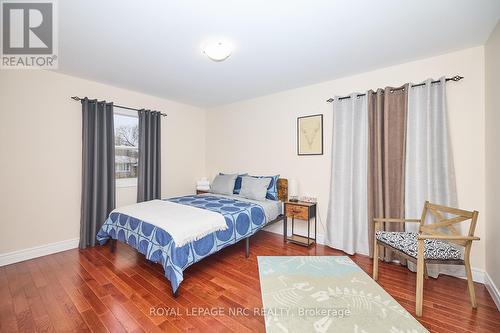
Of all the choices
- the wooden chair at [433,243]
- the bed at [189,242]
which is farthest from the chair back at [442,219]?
the bed at [189,242]

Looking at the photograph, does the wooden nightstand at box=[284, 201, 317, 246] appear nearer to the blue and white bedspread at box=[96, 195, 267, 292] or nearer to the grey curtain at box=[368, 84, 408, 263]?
the blue and white bedspread at box=[96, 195, 267, 292]

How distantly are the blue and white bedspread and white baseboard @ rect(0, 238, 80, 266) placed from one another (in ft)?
1.87

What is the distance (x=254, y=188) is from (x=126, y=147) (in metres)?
2.32

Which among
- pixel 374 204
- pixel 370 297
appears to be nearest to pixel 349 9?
pixel 374 204

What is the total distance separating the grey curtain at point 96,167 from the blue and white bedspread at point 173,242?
456 mm

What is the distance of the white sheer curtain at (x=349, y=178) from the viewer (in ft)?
9.42

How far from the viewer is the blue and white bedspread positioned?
201 cm

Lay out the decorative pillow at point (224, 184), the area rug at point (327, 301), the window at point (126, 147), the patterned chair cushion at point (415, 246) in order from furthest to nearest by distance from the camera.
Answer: the decorative pillow at point (224, 184)
the window at point (126, 147)
the patterned chair cushion at point (415, 246)
the area rug at point (327, 301)

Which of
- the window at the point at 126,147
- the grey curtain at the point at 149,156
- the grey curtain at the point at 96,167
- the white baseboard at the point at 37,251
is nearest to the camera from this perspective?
the white baseboard at the point at 37,251

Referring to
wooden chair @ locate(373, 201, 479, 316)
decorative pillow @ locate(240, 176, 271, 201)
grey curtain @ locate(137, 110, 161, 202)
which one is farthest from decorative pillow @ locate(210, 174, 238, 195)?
wooden chair @ locate(373, 201, 479, 316)

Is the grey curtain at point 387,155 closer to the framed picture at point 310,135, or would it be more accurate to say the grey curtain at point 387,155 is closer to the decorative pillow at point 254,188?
the framed picture at point 310,135

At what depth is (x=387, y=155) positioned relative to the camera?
267 cm

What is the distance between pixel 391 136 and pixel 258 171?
86.4 inches

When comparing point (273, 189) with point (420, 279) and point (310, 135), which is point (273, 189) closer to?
point (310, 135)
